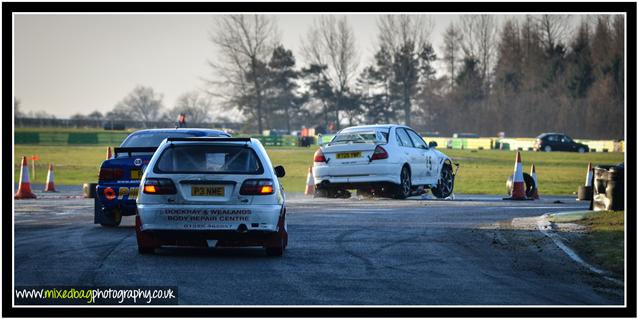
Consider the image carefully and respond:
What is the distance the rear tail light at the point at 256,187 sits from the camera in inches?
444

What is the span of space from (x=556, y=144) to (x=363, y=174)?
170 feet

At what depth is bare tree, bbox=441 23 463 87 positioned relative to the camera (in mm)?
96312

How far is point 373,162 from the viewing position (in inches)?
826

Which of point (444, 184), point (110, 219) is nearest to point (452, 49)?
point (444, 184)

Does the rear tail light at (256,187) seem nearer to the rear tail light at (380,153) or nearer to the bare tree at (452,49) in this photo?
the rear tail light at (380,153)

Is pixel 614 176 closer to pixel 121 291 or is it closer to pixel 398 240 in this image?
pixel 398 240

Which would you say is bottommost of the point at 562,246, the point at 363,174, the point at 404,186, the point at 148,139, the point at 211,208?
the point at 562,246

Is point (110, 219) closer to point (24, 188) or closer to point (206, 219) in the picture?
point (206, 219)

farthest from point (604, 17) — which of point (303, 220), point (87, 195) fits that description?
point (303, 220)

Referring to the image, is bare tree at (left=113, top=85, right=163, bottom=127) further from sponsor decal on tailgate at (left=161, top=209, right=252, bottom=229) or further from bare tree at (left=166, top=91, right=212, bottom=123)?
sponsor decal on tailgate at (left=161, top=209, right=252, bottom=229)

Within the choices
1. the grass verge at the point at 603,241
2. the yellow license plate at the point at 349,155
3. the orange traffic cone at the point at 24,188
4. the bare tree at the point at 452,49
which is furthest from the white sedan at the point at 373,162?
the bare tree at the point at 452,49

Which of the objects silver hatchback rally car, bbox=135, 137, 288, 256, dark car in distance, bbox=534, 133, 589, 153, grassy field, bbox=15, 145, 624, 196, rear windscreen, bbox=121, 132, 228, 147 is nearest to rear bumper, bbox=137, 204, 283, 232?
silver hatchback rally car, bbox=135, 137, 288, 256

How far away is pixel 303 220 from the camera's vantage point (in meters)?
16.2

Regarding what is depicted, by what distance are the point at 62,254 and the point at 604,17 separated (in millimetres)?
→ 78397
